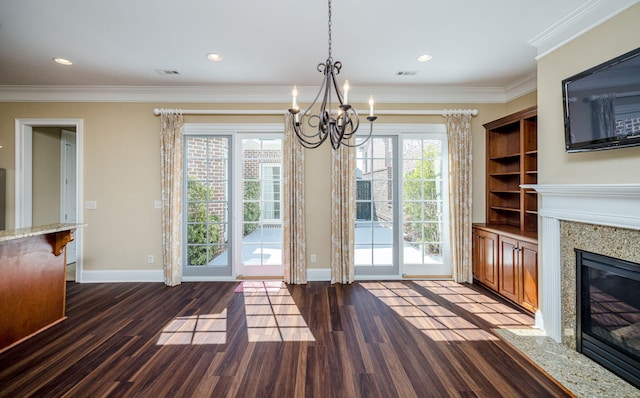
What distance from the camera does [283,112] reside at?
400 centimetres

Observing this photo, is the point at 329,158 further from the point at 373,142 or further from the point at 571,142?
the point at 571,142

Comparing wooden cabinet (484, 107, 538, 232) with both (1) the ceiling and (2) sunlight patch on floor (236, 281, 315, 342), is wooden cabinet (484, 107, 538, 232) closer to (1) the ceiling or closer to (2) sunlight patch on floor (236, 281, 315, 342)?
(1) the ceiling

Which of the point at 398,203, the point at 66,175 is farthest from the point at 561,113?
the point at 66,175

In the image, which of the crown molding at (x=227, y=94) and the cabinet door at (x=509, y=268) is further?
the crown molding at (x=227, y=94)

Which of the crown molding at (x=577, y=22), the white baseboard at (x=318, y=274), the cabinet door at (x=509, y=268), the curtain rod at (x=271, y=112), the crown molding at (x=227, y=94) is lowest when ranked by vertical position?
the white baseboard at (x=318, y=274)

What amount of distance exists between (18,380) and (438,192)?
4.75 metres

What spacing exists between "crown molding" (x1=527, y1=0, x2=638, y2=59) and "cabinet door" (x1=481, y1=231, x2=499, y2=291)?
6.90ft

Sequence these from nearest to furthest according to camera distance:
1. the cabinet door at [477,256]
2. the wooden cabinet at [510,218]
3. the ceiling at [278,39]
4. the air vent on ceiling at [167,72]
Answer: the ceiling at [278,39]
the wooden cabinet at [510,218]
the air vent on ceiling at [167,72]
the cabinet door at [477,256]

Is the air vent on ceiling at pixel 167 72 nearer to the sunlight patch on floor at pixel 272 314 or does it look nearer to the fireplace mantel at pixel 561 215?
the sunlight patch on floor at pixel 272 314

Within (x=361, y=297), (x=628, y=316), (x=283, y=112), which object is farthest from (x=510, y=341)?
(x=283, y=112)

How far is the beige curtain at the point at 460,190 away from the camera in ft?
13.0

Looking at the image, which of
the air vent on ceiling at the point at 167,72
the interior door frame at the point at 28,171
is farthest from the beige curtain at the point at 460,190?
the interior door frame at the point at 28,171

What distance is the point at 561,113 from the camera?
2.41m

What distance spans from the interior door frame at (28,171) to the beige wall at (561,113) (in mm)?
5764
